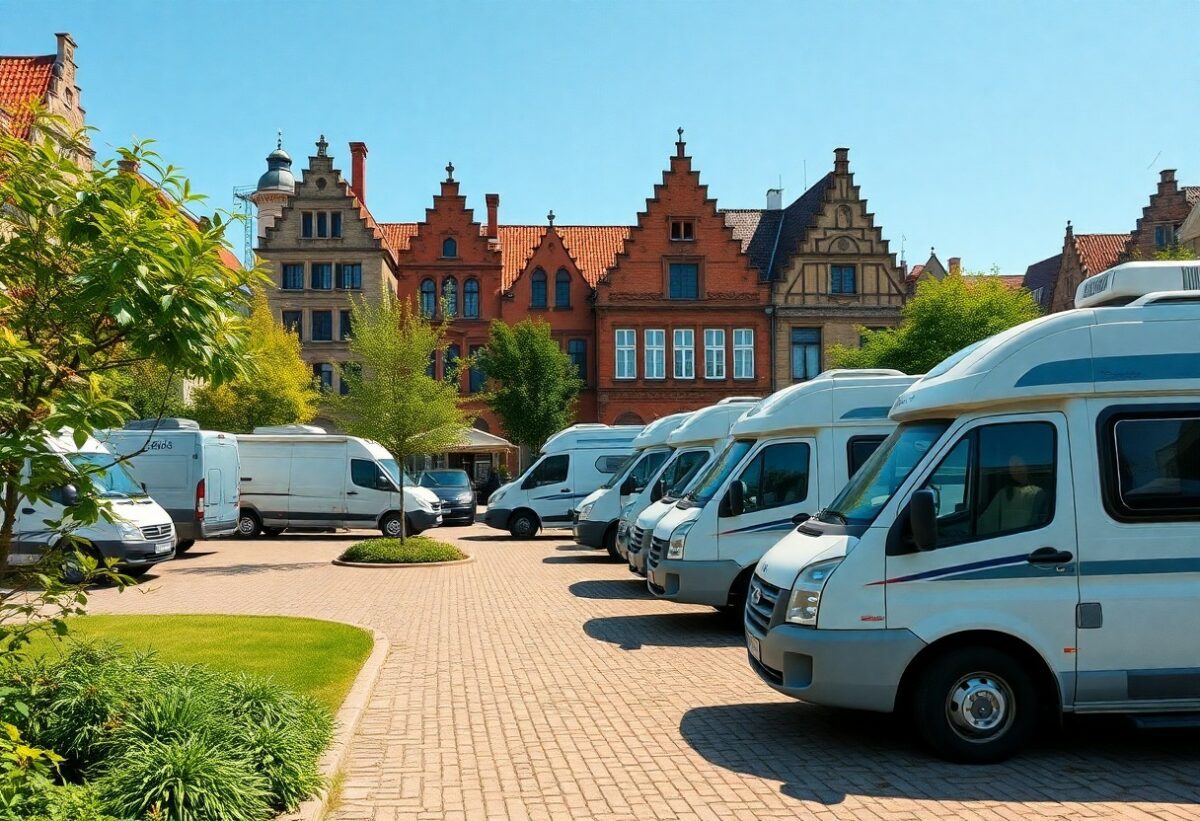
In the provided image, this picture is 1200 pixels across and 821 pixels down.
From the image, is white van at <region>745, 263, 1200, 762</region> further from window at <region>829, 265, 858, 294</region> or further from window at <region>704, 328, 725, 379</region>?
window at <region>829, 265, 858, 294</region>

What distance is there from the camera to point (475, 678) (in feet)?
31.0

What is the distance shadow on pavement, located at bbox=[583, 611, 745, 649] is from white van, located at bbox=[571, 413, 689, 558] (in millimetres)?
6605

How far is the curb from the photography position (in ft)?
18.2

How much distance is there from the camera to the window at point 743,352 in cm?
4850

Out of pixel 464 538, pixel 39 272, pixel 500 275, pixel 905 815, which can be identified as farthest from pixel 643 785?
pixel 500 275

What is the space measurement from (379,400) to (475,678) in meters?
13.0

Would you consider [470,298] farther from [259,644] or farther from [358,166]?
[259,644]

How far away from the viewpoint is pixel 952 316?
31938 millimetres

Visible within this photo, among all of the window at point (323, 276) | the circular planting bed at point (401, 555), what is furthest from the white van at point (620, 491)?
the window at point (323, 276)

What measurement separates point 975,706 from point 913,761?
55cm

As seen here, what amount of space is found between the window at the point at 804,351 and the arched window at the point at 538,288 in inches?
476

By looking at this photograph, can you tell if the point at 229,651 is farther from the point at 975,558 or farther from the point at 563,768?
the point at 975,558

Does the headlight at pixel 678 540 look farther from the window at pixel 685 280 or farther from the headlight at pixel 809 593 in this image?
the window at pixel 685 280

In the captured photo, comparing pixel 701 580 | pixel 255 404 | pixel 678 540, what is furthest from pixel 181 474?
pixel 255 404
